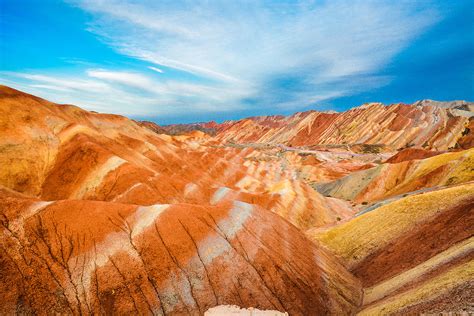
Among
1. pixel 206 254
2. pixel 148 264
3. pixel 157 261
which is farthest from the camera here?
pixel 206 254

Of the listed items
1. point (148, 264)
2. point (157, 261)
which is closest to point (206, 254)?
point (157, 261)

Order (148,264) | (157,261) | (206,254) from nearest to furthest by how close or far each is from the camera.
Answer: (148,264) → (157,261) → (206,254)

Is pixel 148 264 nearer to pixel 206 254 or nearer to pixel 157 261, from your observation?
pixel 157 261

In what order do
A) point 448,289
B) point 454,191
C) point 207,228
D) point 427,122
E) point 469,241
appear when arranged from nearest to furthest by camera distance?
point 448,289 < point 469,241 < point 207,228 < point 454,191 < point 427,122

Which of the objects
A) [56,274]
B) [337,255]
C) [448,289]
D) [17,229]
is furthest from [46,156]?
[448,289]

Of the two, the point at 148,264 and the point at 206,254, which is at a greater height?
the point at 206,254

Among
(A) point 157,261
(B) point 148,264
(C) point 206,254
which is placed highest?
(C) point 206,254

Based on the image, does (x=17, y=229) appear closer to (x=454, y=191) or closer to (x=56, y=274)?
(x=56, y=274)

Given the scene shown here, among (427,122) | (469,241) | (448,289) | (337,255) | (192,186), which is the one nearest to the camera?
(448,289)

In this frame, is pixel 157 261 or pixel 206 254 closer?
pixel 157 261

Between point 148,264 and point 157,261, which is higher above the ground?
point 157,261

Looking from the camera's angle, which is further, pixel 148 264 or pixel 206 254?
pixel 206 254
